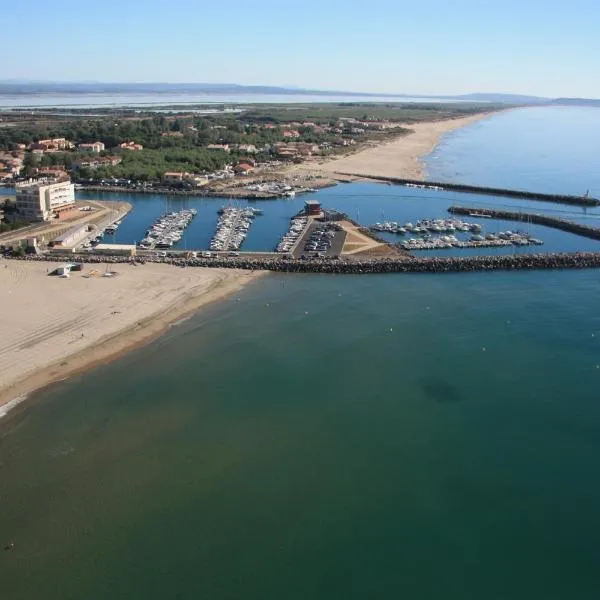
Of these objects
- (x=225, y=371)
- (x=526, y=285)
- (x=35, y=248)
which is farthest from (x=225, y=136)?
(x=225, y=371)

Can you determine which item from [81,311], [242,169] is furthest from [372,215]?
[81,311]

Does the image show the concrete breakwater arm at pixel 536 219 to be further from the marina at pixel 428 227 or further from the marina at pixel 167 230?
the marina at pixel 167 230

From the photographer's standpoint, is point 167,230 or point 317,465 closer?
point 317,465

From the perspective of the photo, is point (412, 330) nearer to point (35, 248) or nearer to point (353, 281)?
point (353, 281)

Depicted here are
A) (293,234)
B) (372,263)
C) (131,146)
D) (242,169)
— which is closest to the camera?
(372,263)

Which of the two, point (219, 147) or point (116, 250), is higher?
point (219, 147)

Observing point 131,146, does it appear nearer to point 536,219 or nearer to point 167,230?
point 167,230
